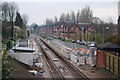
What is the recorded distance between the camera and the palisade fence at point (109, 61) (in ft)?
43.1

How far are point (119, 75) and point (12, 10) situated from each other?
39642 millimetres

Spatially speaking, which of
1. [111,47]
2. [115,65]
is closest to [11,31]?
[111,47]

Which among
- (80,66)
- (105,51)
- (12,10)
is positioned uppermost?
(12,10)

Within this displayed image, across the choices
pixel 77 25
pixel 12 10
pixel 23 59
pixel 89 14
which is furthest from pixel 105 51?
pixel 89 14

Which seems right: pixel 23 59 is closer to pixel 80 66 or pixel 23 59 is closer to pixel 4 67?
pixel 80 66

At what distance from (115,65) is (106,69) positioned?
2305 millimetres

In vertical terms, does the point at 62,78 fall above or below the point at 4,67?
below

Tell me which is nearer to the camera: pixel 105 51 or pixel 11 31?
pixel 105 51

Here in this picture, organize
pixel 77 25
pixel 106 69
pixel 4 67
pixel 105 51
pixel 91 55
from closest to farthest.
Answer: pixel 4 67 < pixel 106 69 < pixel 105 51 < pixel 91 55 < pixel 77 25

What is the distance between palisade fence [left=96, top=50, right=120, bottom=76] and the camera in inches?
518

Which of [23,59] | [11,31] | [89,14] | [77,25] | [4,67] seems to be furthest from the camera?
[89,14]

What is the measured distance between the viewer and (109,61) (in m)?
14.8

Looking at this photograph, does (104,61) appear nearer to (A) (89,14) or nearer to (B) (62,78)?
(B) (62,78)

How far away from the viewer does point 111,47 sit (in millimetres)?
17172
